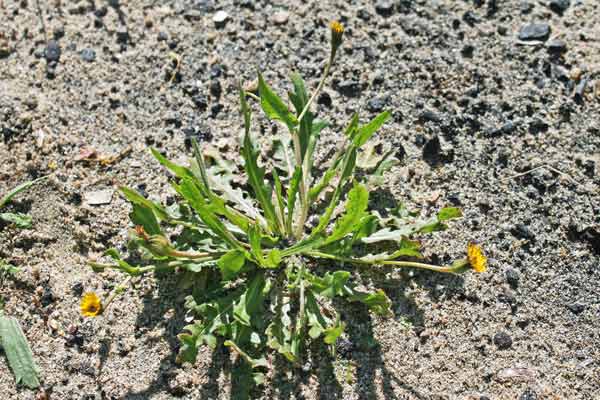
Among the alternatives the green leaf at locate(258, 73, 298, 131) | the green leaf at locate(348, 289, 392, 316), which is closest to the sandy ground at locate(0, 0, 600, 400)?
the green leaf at locate(348, 289, 392, 316)

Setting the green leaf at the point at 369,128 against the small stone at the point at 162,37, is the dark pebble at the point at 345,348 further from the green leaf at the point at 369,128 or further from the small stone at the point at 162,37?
the small stone at the point at 162,37

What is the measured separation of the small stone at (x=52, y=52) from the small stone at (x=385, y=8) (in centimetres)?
194

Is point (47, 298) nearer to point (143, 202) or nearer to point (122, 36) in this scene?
point (143, 202)

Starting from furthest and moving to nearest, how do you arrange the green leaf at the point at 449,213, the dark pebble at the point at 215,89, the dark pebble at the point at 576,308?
1. the dark pebble at the point at 215,89
2. the dark pebble at the point at 576,308
3. the green leaf at the point at 449,213

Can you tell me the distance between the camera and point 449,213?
3270 millimetres

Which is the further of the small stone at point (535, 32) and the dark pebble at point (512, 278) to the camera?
the small stone at point (535, 32)

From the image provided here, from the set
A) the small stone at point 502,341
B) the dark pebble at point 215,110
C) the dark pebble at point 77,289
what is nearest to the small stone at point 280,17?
the dark pebble at point 215,110

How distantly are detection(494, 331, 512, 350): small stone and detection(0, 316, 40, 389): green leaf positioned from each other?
2.18 m

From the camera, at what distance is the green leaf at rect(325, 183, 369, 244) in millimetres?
3016

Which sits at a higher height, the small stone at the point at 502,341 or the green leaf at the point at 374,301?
the green leaf at the point at 374,301

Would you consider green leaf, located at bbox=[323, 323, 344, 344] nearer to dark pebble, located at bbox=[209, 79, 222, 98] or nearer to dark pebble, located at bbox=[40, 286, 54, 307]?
dark pebble, located at bbox=[40, 286, 54, 307]

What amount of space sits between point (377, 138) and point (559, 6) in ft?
4.83

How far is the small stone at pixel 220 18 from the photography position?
4.36m

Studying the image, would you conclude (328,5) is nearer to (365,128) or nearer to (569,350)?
(365,128)
